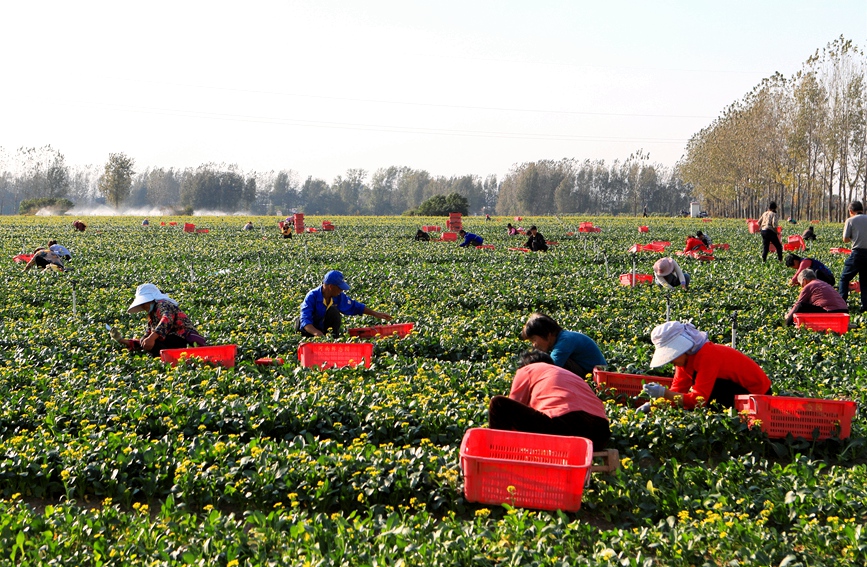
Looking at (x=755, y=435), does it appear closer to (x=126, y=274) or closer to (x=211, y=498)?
(x=211, y=498)

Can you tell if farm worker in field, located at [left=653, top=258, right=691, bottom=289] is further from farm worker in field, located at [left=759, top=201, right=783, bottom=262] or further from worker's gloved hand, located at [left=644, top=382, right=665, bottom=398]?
worker's gloved hand, located at [left=644, top=382, right=665, bottom=398]

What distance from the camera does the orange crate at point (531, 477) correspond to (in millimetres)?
5352

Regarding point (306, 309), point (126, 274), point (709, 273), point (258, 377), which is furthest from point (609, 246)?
point (258, 377)

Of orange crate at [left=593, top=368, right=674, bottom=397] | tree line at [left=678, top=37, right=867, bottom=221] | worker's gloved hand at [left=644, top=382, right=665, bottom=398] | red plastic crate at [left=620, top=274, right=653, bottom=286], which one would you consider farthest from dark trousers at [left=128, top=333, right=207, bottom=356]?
tree line at [left=678, top=37, right=867, bottom=221]

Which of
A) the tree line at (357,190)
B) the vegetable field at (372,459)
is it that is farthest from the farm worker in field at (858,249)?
the tree line at (357,190)

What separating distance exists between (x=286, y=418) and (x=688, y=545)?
3.75 metres

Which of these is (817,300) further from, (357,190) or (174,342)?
(357,190)

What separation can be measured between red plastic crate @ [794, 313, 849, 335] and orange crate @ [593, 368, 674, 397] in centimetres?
429

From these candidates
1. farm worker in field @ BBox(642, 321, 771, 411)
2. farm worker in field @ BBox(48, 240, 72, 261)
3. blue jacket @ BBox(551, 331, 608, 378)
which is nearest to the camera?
farm worker in field @ BBox(642, 321, 771, 411)

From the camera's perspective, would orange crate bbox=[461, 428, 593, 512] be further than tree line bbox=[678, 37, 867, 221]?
No

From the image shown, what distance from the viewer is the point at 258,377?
8.68 m

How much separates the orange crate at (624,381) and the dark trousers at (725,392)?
0.73 meters

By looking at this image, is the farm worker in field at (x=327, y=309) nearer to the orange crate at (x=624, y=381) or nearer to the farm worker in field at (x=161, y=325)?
the farm worker in field at (x=161, y=325)

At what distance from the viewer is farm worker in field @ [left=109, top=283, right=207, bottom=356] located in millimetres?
9758
